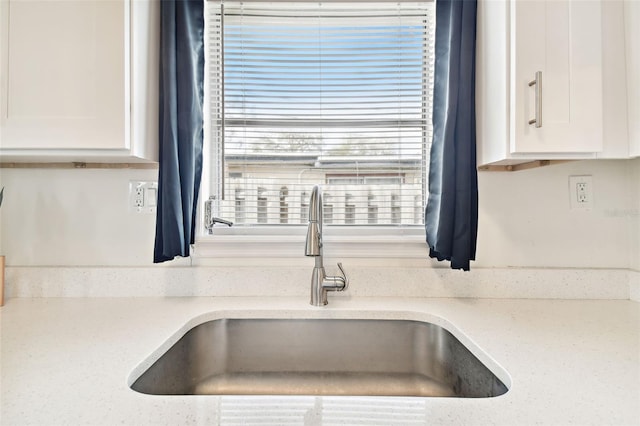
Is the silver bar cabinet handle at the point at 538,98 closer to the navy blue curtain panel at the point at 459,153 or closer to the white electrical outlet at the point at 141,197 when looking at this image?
the navy blue curtain panel at the point at 459,153

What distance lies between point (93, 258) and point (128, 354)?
0.67 m

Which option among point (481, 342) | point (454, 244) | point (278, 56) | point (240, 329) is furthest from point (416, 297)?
point (278, 56)

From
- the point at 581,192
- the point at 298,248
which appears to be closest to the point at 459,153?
the point at 581,192

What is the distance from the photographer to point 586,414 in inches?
20.6

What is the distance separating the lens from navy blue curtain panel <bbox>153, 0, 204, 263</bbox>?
1.09m

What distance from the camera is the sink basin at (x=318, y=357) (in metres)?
1.01

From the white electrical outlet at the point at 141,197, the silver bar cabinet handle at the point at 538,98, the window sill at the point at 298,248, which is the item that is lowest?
the window sill at the point at 298,248

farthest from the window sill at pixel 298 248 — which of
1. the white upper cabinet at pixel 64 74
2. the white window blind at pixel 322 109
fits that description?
the white upper cabinet at pixel 64 74

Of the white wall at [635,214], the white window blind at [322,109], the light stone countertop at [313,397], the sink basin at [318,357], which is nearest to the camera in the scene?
the light stone countertop at [313,397]

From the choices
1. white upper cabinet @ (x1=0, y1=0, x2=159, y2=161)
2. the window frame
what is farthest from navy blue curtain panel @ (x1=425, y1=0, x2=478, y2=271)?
white upper cabinet @ (x1=0, y1=0, x2=159, y2=161)

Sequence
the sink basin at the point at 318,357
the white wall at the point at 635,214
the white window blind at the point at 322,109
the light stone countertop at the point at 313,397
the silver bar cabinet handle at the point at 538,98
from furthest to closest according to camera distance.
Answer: the white window blind at the point at 322,109 < the white wall at the point at 635,214 < the sink basin at the point at 318,357 < the silver bar cabinet handle at the point at 538,98 < the light stone countertop at the point at 313,397

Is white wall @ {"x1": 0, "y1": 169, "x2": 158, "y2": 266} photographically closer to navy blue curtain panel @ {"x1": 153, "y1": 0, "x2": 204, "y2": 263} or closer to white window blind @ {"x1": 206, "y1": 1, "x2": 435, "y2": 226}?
navy blue curtain panel @ {"x1": 153, "y1": 0, "x2": 204, "y2": 263}

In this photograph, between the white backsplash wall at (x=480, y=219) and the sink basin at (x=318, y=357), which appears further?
the white backsplash wall at (x=480, y=219)

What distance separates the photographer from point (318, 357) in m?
1.08
